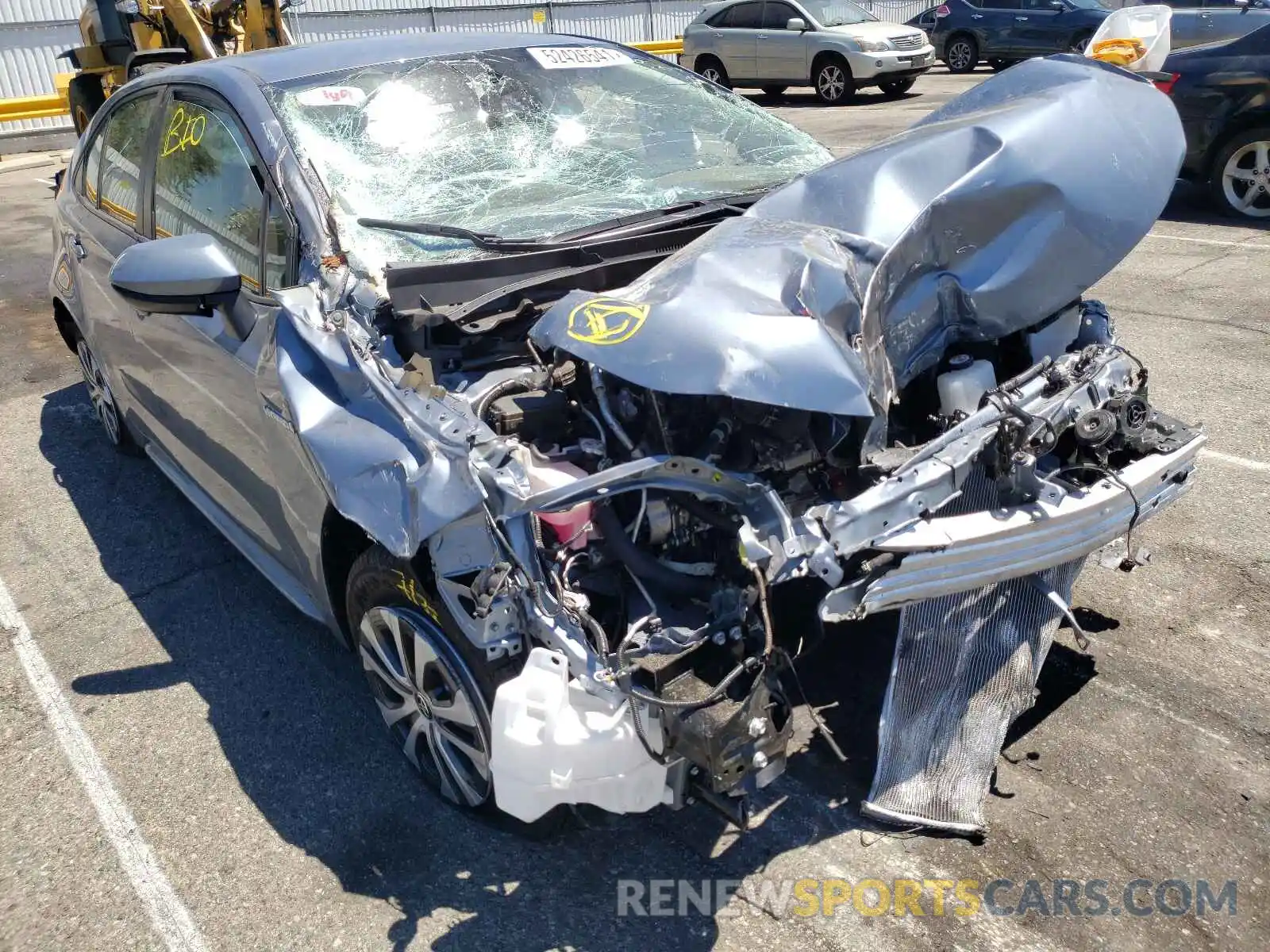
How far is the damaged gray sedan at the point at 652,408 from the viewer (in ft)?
7.88

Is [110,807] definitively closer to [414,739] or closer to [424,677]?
[414,739]

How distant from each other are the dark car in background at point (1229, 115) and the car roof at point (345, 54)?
5846 millimetres

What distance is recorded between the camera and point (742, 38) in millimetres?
16625

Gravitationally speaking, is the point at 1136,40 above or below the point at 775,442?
above

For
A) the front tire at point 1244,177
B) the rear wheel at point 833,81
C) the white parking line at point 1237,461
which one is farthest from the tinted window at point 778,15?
the white parking line at point 1237,461

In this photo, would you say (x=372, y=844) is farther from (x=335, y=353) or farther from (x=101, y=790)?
(x=335, y=353)

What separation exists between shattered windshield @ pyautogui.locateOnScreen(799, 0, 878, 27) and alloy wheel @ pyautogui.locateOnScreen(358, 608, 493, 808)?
15482 mm

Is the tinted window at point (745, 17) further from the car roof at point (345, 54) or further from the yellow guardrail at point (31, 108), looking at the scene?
the car roof at point (345, 54)

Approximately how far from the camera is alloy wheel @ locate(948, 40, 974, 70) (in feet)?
59.7

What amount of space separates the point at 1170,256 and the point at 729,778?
6.81 m

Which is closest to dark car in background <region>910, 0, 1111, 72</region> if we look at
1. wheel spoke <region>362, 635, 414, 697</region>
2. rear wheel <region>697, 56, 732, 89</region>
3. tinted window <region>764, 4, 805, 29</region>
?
tinted window <region>764, 4, 805, 29</region>

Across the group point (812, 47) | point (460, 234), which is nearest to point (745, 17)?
point (812, 47)

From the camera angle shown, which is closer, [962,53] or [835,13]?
[835,13]

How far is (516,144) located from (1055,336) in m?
1.98
